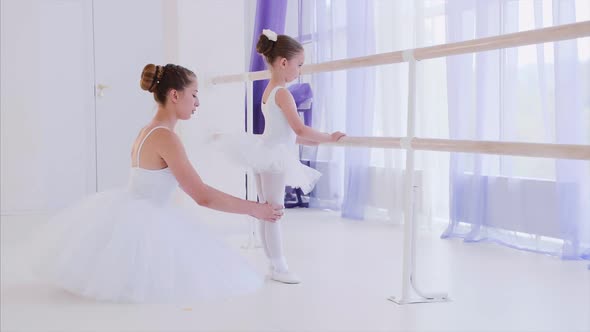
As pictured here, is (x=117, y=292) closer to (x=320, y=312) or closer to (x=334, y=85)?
(x=320, y=312)

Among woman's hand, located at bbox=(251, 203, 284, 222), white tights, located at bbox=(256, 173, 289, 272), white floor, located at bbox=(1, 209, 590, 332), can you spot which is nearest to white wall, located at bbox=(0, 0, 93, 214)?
white floor, located at bbox=(1, 209, 590, 332)

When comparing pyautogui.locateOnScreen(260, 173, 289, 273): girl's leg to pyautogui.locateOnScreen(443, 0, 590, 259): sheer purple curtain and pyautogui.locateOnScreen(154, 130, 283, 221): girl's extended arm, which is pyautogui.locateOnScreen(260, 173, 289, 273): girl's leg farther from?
pyautogui.locateOnScreen(443, 0, 590, 259): sheer purple curtain

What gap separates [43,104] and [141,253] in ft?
10.5

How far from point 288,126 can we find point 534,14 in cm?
130

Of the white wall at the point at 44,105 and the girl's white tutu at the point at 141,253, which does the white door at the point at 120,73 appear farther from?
the girl's white tutu at the point at 141,253

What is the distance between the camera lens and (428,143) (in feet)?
6.61

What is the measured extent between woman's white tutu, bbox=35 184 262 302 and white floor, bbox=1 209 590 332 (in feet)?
0.16

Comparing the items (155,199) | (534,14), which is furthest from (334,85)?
(155,199)

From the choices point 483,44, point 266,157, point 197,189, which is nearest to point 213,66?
point 266,157

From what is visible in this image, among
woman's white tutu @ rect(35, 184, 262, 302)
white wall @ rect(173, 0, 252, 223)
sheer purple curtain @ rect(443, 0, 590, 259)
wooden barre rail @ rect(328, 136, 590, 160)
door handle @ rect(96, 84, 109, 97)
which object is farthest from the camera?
door handle @ rect(96, 84, 109, 97)

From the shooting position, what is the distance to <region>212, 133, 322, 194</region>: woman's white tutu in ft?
7.71

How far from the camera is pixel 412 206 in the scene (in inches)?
82.0

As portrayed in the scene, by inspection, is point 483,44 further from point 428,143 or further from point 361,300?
point 361,300

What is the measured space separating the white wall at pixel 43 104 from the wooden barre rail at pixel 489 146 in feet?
10.6
